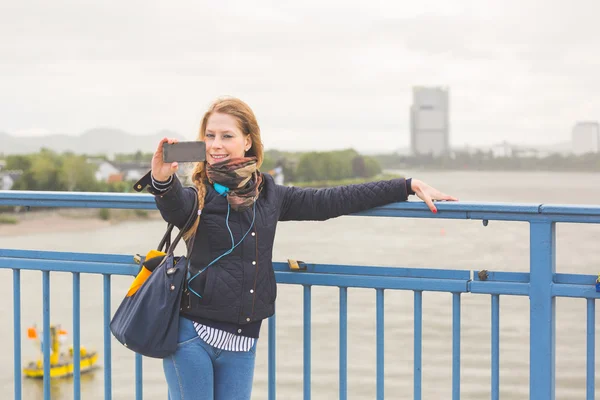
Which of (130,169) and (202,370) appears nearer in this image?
(202,370)

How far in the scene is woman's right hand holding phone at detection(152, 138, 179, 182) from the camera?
7.72 feet

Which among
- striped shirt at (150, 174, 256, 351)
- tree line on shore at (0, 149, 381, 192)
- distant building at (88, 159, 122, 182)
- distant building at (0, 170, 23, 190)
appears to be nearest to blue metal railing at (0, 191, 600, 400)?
striped shirt at (150, 174, 256, 351)

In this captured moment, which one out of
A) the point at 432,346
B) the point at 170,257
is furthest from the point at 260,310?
the point at 432,346

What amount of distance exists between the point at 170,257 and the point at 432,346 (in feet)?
162

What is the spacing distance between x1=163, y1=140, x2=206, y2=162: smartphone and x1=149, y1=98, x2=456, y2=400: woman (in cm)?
2

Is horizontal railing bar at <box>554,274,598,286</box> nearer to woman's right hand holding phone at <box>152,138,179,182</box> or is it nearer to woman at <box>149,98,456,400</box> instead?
woman at <box>149,98,456,400</box>

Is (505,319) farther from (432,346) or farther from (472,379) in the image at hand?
(472,379)

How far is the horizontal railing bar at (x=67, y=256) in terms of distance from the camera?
3083 mm

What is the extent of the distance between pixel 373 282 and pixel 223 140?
0.72 meters

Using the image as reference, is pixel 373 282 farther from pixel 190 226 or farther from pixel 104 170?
pixel 104 170

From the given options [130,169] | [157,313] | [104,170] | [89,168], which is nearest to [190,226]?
[157,313]

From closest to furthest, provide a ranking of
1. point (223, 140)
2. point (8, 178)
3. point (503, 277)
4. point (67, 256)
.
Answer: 1. point (223, 140)
2. point (503, 277)
3. point (67, 256)
4. point (8, 178)

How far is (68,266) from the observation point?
10.4 ft

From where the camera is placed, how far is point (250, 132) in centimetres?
266
